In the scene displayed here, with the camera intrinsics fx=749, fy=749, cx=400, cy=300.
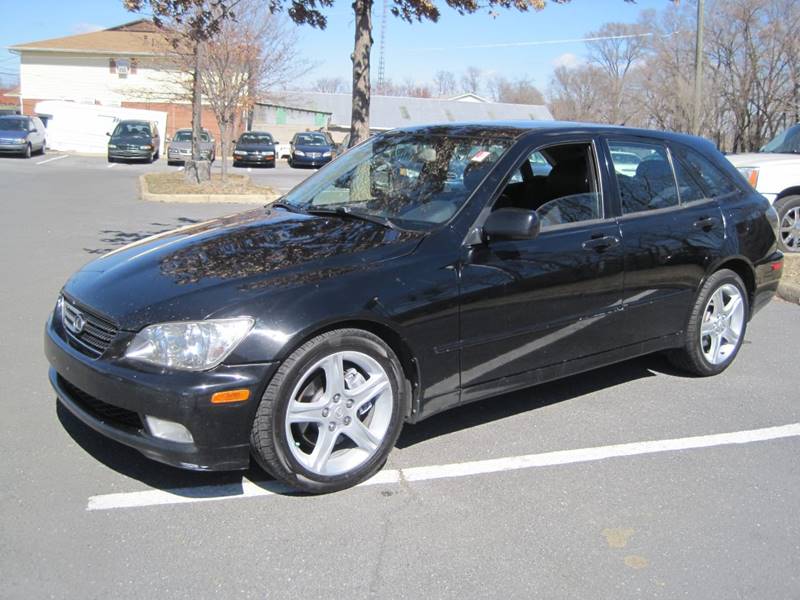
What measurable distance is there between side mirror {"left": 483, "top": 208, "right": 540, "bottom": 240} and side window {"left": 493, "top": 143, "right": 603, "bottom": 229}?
562 millimetres

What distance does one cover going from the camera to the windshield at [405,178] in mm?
4074

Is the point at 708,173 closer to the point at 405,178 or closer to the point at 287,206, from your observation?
the point at 405,178

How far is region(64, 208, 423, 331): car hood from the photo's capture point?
3.28 m

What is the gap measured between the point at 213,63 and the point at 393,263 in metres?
23.2

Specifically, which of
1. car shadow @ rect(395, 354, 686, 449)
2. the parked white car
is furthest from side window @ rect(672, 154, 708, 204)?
the parked white car

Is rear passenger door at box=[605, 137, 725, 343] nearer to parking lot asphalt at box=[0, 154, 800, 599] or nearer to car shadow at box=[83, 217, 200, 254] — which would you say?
parking lot asphalt at box=[0, 154, 800, 599]

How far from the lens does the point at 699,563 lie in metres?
3.06

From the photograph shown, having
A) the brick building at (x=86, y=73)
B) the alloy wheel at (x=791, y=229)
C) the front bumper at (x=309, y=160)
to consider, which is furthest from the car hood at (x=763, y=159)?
the brick building at (x=86, y=73)

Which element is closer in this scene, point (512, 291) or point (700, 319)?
point (512, 291)

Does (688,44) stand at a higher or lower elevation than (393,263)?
higher

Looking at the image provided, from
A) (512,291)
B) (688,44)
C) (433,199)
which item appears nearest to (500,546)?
(512,291)

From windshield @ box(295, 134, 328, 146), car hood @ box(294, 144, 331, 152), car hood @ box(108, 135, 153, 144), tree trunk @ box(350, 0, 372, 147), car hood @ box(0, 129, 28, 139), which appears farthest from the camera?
windshield @ box(295, 134, 328, 146)

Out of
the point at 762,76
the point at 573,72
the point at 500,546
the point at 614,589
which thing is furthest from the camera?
the point at 573,72

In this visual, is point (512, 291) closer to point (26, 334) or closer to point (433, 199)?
point (433, 199)
